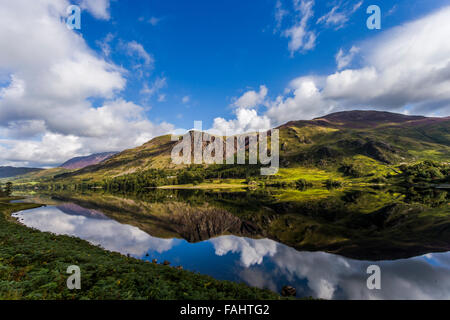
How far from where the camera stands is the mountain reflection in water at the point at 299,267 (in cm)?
2036

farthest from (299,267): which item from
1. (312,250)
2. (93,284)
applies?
(93,284)

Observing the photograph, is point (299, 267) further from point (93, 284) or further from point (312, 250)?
→ point (93, 284)

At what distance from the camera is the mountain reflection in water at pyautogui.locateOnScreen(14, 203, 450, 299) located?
66.8 ft

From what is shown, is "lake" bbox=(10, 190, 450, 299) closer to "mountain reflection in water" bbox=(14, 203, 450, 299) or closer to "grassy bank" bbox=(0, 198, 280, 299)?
"mountain reflection in water" bbox=(14, 203, 450, 299)

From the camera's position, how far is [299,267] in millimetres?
26516

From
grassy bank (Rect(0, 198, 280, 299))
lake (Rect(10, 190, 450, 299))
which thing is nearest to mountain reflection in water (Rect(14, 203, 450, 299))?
lake (Rect(10, 190, 450, 299))

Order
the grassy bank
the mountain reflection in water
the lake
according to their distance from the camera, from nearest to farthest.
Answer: the grassy bank, the mountain reflection in water, the lake

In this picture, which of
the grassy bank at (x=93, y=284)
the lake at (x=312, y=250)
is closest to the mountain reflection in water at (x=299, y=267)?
the lake at (x=312, y=250)

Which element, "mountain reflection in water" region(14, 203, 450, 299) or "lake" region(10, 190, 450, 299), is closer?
"mountain reflection in water" region(14, 203, 450, 299)

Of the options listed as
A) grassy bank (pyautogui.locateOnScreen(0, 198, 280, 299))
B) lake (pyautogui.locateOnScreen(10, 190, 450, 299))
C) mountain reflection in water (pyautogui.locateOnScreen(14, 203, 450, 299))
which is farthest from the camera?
lake (pyautogui.locateOnScreen(10, 190, 450, 299))

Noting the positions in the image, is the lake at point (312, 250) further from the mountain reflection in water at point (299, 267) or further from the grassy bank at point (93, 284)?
the grassy bank at point (93, 284)
